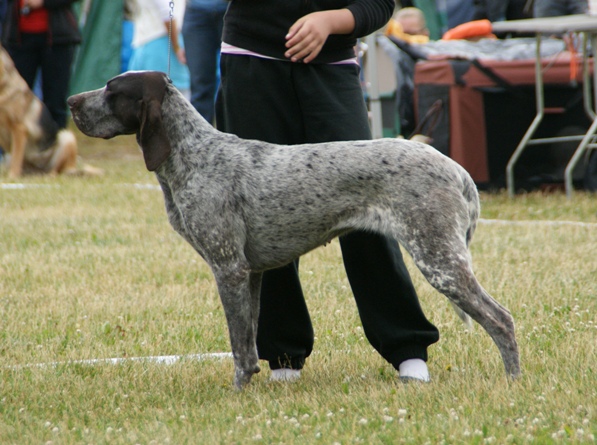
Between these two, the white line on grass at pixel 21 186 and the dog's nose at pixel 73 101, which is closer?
the dog's nose at pixel 73 101

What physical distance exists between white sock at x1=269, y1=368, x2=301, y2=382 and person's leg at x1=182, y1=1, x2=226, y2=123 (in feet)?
19.9

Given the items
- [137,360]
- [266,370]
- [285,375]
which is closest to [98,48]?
[137,360]

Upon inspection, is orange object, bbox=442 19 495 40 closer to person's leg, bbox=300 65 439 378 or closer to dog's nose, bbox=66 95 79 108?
person's leg, bbox=300 65 439 378

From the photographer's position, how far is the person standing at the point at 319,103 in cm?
389

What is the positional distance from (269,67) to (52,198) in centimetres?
652

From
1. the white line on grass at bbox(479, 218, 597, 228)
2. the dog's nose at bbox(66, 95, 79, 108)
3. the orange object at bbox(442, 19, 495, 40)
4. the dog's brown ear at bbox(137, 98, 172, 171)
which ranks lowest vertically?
the white line on grass at bbox(479, 218, 597, 228)

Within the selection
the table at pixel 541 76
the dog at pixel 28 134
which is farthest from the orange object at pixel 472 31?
the dog at pixel 28 134

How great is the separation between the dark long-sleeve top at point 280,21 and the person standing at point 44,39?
7.50 m

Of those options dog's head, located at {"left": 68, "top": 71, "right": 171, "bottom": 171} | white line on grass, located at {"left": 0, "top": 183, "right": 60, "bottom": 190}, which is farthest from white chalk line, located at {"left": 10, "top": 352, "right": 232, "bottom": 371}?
white line on grass, located at {"left": 0, "top": 183, "right": 60, "bottom": 190}

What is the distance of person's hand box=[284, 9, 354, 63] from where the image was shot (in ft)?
12.3

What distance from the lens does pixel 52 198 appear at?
9.95m

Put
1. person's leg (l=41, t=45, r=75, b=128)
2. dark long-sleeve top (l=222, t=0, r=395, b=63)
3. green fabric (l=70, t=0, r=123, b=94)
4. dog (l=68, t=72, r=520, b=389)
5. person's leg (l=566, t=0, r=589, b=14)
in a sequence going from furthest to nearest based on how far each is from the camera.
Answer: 1. green fabric (l=70, t=0, r=123, b=94)
2. person's leg (l=41, t=45, r=75, b=128)
3. person's leg (l=566, t=0, r=589, b=14)
4. dark long-sleeve top (l=222, t=0, r=395, b=63)
5. dog (l=68, t=72, r=520, b=389)

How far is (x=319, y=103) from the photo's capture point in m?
3.96

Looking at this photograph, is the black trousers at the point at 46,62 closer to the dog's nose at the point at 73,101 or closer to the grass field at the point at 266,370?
the grass field at the point at 266,370
